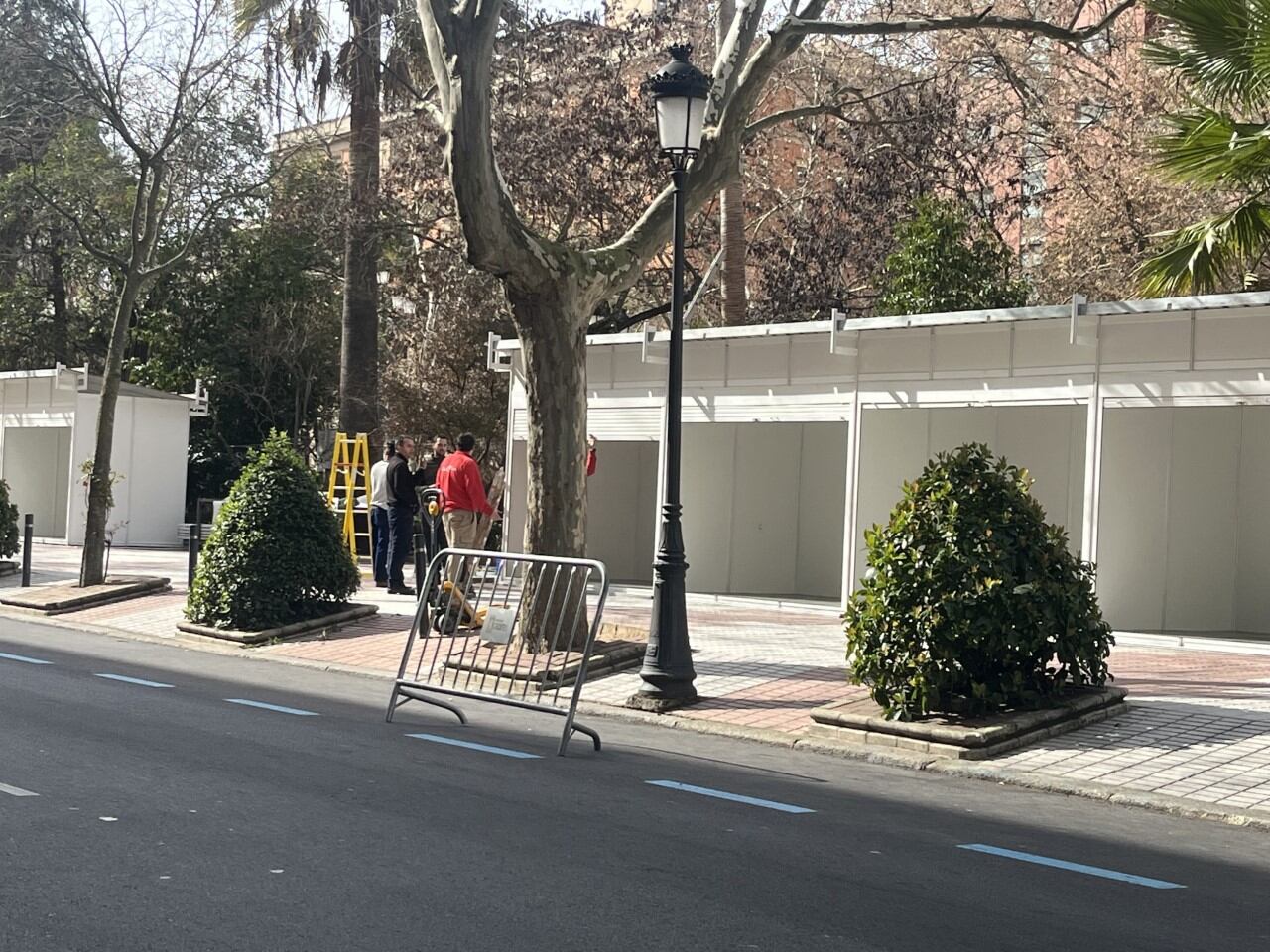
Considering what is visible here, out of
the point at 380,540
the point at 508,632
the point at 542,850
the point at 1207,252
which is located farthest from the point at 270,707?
the point at 380,540

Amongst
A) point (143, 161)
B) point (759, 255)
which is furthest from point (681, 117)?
point (759, 255)

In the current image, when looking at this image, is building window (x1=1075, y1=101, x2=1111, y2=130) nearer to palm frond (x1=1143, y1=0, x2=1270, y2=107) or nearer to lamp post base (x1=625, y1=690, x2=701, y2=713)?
palm frond (x1=1143, y1=0, x2=1270, y2=107)

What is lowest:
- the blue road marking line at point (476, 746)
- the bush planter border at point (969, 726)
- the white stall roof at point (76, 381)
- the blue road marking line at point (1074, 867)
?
the blue road marking line at point (476, 746)

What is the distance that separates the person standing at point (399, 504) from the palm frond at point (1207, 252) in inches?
356

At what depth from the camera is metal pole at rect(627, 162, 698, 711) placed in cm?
1207

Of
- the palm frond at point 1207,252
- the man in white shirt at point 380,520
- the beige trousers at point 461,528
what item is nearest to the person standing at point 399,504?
the man in white shirt at point 380,520

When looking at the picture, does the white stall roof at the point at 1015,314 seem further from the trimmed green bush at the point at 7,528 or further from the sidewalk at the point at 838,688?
the trimmed green bush at the point at 7,528

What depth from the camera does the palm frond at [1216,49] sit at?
1354 centimetres

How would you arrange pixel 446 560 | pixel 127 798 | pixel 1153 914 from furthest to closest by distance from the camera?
pixel 446 560, pixel 127 798, pixel 1153 914

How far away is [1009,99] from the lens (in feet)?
104

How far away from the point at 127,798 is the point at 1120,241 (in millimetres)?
22227

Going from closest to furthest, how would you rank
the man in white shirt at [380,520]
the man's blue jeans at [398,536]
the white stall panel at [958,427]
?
A: the white stall panel at [958,427]
the man's blue jeans at [398,536]
the man in white shirt at [380,520]

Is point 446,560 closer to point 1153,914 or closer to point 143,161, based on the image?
point 1153,914

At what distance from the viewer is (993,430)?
19125mm
